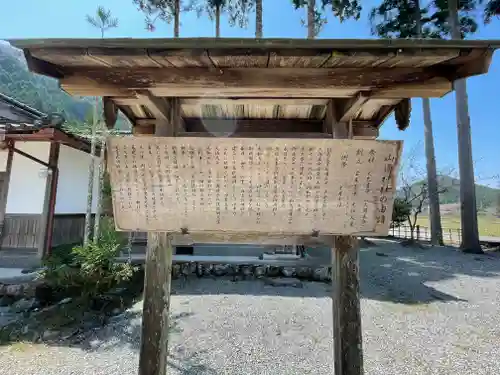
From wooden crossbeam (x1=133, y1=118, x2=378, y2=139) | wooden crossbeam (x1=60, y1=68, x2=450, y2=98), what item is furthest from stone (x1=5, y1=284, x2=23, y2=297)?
wooden crossbeam (x1=60, y1=68, x2=450, y2=98)

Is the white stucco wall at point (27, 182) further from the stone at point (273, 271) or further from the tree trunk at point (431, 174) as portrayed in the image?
the tree trunk at point (431, 174)

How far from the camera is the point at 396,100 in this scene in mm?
2574

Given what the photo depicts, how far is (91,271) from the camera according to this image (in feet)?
21.0

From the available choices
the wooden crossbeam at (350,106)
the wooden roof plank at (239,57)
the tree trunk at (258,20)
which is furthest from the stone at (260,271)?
the tree trunk at (258,20)

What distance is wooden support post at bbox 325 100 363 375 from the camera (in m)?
2.67

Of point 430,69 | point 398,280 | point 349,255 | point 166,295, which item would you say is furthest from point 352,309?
point 398,280

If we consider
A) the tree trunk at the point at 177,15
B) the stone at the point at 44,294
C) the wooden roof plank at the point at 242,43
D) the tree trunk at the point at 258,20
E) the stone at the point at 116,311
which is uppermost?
the tree trunk at the point at 177,15

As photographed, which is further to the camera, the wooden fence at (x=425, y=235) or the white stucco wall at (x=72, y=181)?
the wooden fence at (x=425, y=235)

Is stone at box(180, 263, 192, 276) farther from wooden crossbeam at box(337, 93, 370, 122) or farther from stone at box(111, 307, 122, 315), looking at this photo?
wooden crossbeam at box(337, 93, 370, 122)

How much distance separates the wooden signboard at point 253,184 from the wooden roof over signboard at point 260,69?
1.33 ft

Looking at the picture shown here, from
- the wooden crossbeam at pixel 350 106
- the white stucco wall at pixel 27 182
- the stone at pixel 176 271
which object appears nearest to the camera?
the wooden crossbeam at pixel 350 106

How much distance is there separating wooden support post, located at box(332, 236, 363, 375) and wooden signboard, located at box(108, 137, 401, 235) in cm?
28

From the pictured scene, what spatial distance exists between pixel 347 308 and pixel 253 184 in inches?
59.6

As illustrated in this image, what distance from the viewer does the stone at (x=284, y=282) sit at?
8.43 metres
